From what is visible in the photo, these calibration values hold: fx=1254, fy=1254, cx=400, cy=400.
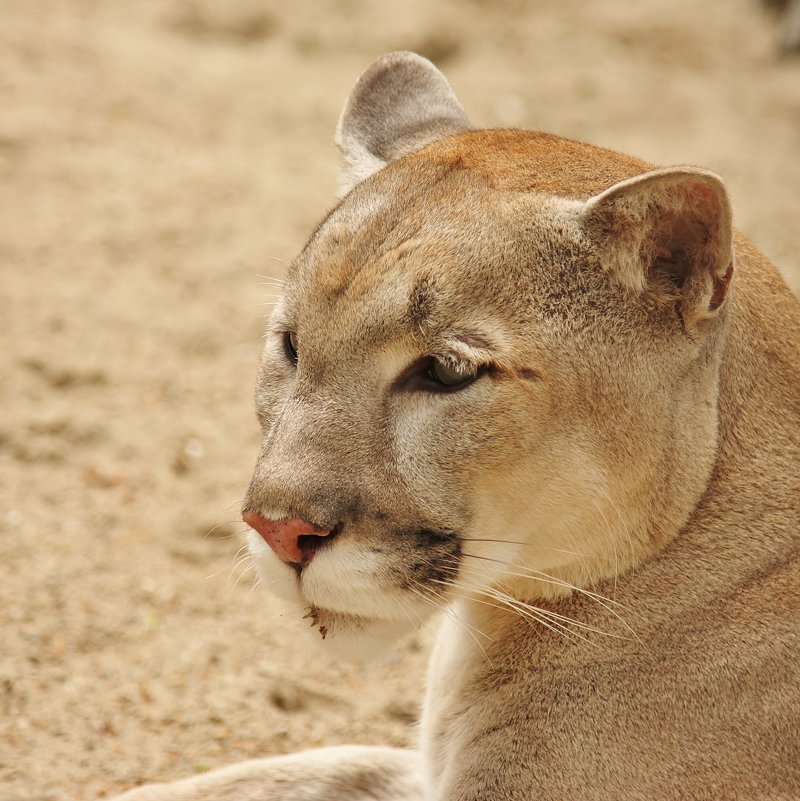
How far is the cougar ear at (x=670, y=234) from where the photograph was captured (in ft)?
9.92

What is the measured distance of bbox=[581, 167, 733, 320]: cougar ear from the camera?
3.02 m

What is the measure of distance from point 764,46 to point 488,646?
7805 millimetres

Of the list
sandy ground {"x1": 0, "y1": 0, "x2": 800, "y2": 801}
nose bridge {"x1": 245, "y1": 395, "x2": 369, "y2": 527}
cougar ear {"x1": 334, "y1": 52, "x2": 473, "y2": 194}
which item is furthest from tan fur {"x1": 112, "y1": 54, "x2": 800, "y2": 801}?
sandy ground {"x1": 0, "y1": 0, "x2": 800, "y2": 801}

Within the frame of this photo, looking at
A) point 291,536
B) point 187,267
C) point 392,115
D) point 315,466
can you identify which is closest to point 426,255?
point 315,466

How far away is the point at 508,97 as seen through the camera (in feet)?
30.2

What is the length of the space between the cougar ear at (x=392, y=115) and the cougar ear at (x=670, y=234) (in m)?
0.97

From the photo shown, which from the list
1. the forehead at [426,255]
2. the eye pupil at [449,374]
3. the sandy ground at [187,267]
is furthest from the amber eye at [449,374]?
the sandy ground at [187,267]

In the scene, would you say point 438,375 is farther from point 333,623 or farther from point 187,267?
point 187,267

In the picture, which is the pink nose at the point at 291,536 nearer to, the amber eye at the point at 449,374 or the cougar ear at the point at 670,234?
the amber eye at the point at 449,374

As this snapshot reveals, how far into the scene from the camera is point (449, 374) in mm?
3096

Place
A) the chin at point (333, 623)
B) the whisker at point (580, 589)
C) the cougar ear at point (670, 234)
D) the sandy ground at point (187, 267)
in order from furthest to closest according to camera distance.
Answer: the sandy ground at point (187, 267) → the whisker at point (580, 589) → the chin at point (333, 623) → the cougar ear at point (670, 234)

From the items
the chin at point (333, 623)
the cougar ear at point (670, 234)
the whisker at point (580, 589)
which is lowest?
the chin at point (333, 623)

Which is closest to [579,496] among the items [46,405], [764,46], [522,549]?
[522,549]

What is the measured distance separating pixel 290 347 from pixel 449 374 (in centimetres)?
56
